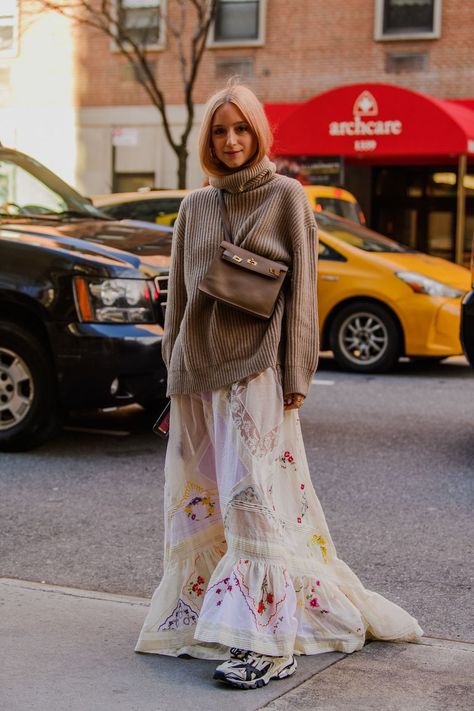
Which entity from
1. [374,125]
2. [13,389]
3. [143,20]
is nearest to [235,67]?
[143,20]

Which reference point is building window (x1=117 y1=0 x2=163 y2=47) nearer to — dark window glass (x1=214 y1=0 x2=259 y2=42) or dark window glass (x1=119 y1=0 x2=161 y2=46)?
dark window glass (x1=119 y1=0 x2=161 y2=46)

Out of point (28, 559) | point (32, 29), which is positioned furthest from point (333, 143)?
point (28, 559)

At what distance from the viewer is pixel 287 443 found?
4.12 meters

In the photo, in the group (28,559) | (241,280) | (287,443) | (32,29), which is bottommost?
(28,559)

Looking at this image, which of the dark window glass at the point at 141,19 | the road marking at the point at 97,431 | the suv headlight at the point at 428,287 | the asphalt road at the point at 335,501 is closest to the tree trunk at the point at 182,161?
the dark window glass at the point at 141,19

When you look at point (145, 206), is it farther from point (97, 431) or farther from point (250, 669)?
point (250, 669)

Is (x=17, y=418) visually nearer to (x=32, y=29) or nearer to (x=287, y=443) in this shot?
(x=287, y=443)

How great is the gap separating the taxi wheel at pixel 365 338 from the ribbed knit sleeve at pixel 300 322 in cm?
835

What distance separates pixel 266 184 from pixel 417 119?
17.0 metres

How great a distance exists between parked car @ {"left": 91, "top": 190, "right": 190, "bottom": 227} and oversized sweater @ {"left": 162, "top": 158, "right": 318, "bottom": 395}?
27.5ft

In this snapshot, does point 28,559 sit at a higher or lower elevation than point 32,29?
lower

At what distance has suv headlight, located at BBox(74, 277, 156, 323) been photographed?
7.57 meters

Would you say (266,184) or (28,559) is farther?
(28,559)

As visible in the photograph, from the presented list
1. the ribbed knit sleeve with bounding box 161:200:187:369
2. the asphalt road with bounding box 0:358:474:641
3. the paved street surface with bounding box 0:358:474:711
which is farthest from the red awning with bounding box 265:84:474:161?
the ribbed knit sleeve with bounding box 161:200:187:369
